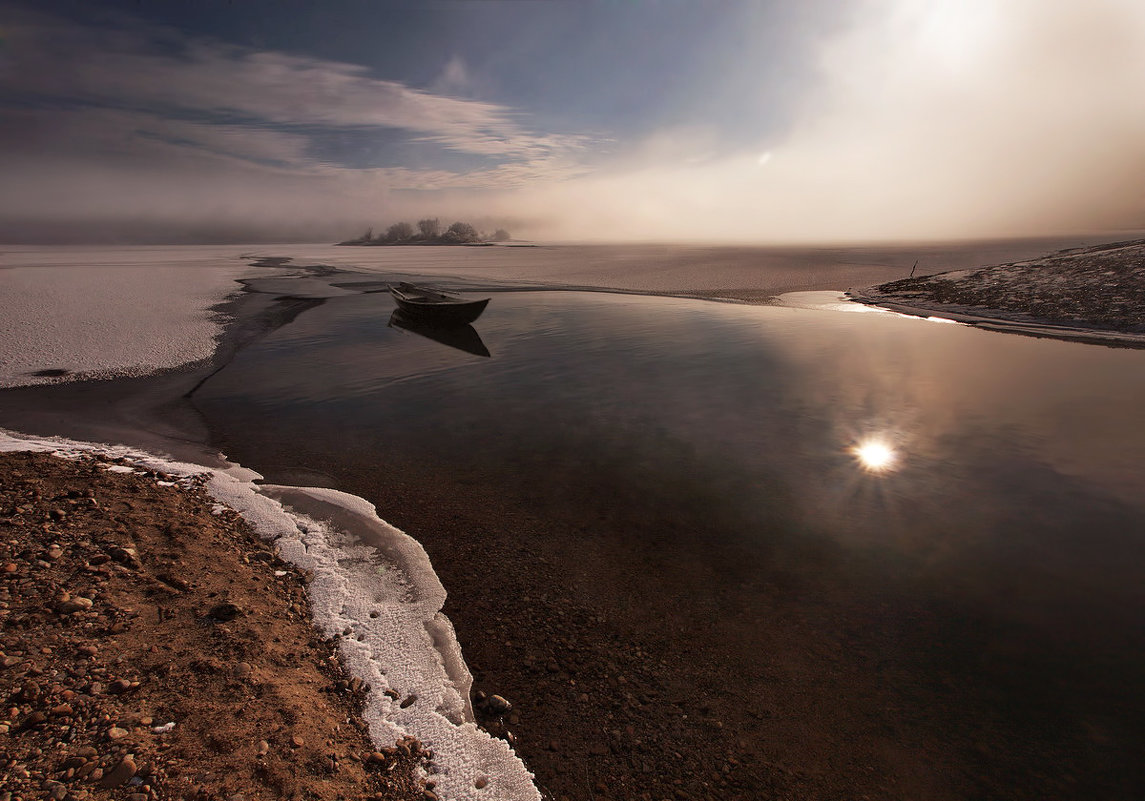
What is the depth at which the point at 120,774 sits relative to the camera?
2652 mm

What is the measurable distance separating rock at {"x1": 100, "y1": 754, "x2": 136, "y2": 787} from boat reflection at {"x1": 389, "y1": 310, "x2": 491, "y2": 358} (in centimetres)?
1389

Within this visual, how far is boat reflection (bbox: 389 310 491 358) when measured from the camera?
17.5 metres

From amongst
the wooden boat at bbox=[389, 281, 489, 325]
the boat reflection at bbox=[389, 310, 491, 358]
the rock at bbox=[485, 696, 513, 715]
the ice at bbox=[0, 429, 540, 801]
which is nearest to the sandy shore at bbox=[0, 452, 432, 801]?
the ice at bbox=[0, 429, 540, 801]

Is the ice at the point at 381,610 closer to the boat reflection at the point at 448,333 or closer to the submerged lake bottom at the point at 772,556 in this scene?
the submerged lake bottom at the point at 772,556

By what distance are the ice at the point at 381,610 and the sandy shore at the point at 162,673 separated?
182 millimetres

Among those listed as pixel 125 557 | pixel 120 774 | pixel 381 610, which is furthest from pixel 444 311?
pixel 120 774

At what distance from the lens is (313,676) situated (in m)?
3.94

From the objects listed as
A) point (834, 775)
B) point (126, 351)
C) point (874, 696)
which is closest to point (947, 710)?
point (874, 696)

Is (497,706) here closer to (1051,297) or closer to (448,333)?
(448,333)

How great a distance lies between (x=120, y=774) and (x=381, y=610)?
234 centimetres

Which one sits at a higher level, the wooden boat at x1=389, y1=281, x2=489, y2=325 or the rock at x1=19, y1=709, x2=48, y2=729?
the wooden boat at x1=389, y1=281, x2=489, y2=325

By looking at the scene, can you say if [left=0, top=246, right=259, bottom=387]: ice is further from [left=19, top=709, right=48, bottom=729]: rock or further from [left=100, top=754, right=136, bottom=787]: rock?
[left=100, top=754, right=136, bottom=787]: rock

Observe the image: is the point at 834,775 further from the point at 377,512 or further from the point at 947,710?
the point at 377,512

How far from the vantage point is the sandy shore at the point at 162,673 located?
9.15 feet
